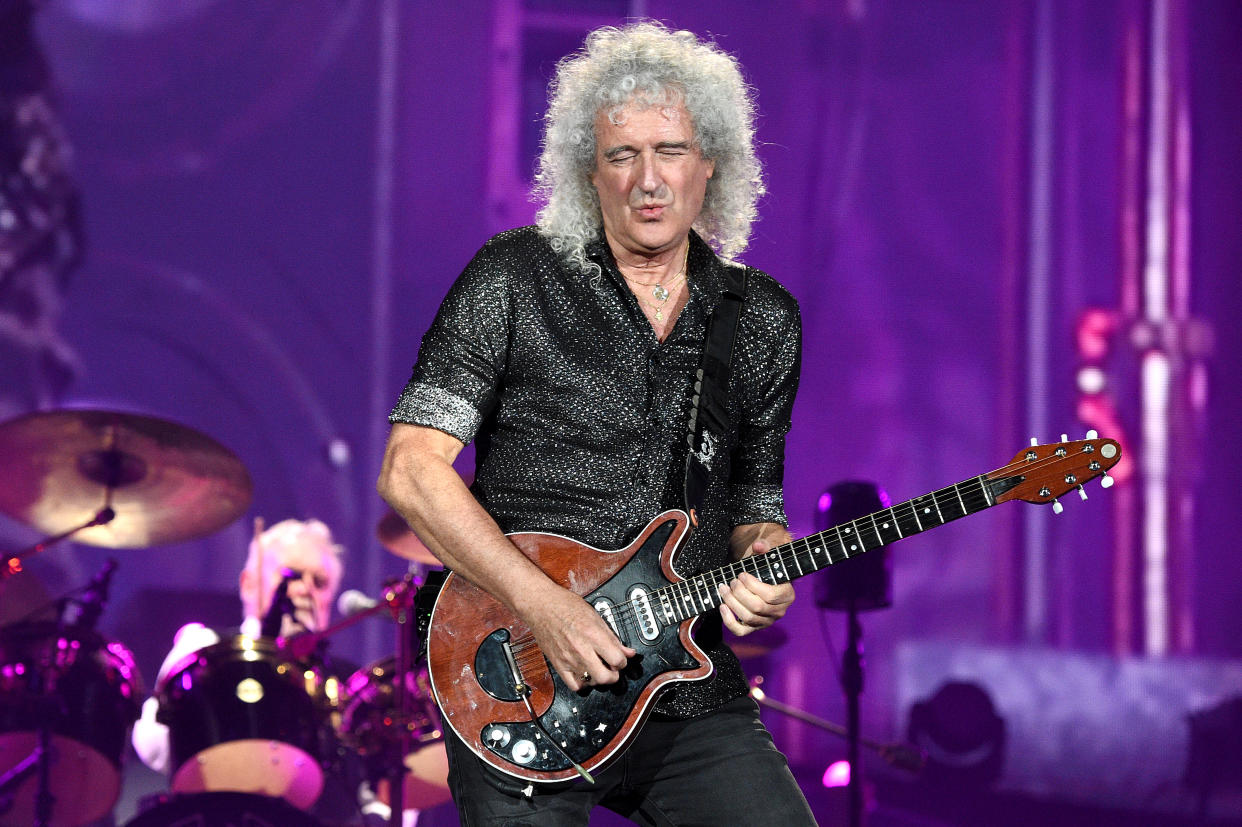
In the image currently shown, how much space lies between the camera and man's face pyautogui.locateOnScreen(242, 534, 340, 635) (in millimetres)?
6105

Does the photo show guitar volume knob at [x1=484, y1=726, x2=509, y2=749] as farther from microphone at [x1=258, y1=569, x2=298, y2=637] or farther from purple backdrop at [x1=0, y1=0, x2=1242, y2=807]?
purple backdrop at [x1=0, y1=0, x2=1242, y2=807]

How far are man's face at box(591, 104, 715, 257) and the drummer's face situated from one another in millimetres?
3799

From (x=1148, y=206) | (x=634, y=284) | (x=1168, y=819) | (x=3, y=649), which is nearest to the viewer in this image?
(x=634, y=284)

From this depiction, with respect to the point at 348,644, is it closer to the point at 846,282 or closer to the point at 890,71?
the point at 846,282

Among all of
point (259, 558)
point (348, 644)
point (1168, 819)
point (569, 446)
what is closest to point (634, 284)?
point (569, 446)

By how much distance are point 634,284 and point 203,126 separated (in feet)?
16.6

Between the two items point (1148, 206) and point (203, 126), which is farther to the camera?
point (1148, 206)

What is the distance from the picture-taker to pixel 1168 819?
6703 mm

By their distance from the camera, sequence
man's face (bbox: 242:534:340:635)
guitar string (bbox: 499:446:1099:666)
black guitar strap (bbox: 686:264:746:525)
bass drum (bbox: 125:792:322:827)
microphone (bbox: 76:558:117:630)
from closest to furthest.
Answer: guitar string (bbox: 499:446:1099:666) → black guitar strap (bbox: 686:264:746:525) → bass drum (bbox: 125:792:322:827) → microphone (bbox: 76:558:117:630) → man's face (bbox: 242:534:340:635)

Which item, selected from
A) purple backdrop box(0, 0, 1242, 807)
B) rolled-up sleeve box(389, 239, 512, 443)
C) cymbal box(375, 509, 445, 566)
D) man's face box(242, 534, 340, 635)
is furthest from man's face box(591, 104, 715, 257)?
purple backdrop box(0, 0, 1242, 807)

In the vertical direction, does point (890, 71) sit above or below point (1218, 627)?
above

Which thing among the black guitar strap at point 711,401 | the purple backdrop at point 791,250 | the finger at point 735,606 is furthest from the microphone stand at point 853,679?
the finger at point 735,606

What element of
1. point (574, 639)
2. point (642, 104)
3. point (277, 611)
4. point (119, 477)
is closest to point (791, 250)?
point (277, 611)

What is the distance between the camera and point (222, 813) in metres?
4.64
